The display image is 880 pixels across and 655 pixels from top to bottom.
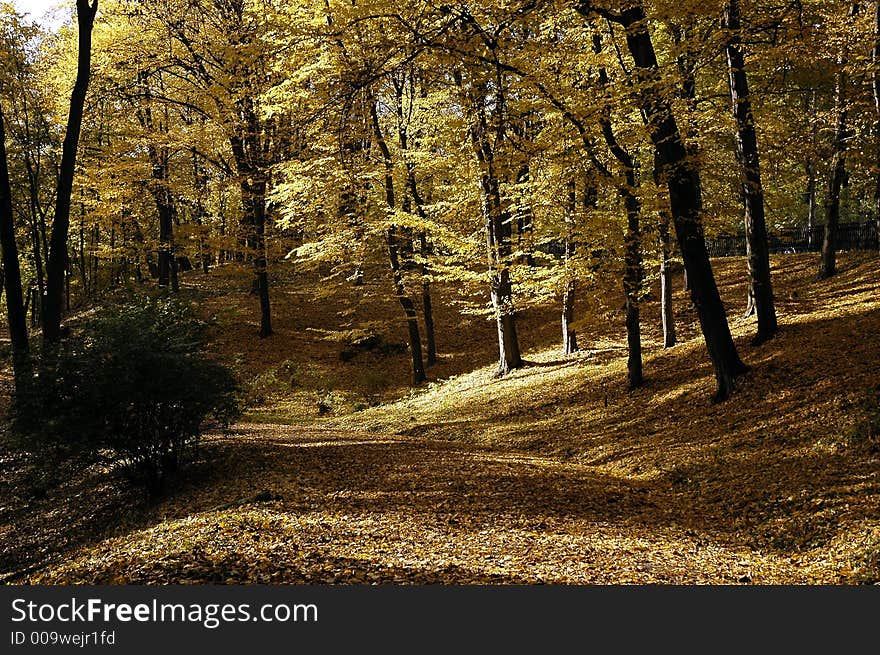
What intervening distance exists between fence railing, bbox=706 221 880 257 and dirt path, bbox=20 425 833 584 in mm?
15824

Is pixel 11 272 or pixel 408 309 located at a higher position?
pixel 11 272

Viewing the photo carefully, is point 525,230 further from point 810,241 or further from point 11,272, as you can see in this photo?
point 810,241

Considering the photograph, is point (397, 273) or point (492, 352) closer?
point (397, 273)

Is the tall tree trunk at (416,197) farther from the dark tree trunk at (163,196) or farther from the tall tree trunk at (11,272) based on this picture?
the dark tree trunk at (163,196)

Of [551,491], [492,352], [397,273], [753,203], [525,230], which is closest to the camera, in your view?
[551,491]

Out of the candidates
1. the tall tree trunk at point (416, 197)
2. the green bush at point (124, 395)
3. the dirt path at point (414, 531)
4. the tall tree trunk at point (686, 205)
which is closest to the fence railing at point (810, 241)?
the tall tree trunk at point (416, 197)

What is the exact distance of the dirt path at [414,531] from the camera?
204 inches

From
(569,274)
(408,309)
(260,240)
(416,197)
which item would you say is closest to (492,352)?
(408,309)

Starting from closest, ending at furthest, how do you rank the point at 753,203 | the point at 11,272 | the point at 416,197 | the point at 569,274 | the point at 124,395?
the point at 124,395 → the point at 11,272 → the point at 753,203 → the point at 569,274 → the point at 416,197

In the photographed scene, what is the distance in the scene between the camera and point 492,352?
2156 centimetres

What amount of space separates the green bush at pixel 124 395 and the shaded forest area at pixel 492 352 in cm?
4

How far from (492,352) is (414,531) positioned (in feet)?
50.9

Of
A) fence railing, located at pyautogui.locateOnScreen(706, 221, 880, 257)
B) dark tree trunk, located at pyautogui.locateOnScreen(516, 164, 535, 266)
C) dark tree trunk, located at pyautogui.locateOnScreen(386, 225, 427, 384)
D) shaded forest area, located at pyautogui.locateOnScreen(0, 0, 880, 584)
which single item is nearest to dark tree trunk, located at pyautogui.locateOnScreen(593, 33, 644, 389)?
shaded forest area, located at pyautogui.locateOnScreen(0, 0, 880, 584)

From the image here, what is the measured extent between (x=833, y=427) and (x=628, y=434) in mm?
3215
